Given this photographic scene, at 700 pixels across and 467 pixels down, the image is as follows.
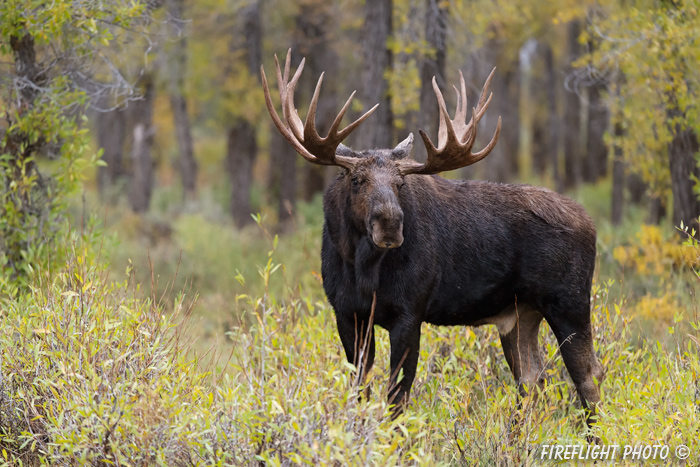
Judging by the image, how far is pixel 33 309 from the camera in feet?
17.5

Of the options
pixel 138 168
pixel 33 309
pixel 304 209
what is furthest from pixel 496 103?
pixel 33 309

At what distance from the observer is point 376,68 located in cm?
1128

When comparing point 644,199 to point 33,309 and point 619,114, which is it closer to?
point 619,114

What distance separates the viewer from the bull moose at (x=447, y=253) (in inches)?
194

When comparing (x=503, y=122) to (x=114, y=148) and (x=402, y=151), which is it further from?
(x=402, y=151)

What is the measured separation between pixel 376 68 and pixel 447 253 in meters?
6.58

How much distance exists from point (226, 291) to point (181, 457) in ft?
23.9

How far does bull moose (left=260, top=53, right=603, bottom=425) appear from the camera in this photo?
16.1 feet

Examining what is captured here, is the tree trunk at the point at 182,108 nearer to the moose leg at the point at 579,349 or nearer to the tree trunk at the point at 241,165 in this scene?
the tree trunk at the point at 241,165

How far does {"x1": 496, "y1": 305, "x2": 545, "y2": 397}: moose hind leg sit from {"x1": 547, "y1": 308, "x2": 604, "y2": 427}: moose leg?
326 millimetres

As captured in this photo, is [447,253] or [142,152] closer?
[447,253]

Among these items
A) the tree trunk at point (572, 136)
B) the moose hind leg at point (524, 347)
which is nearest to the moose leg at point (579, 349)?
the moose hind leg at point (524, 347)

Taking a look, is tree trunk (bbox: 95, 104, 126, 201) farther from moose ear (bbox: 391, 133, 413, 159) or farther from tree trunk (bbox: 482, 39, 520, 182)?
moose ear (bbox: 391, 133, 413, 159)

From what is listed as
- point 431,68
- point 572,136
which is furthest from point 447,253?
point 572,136
